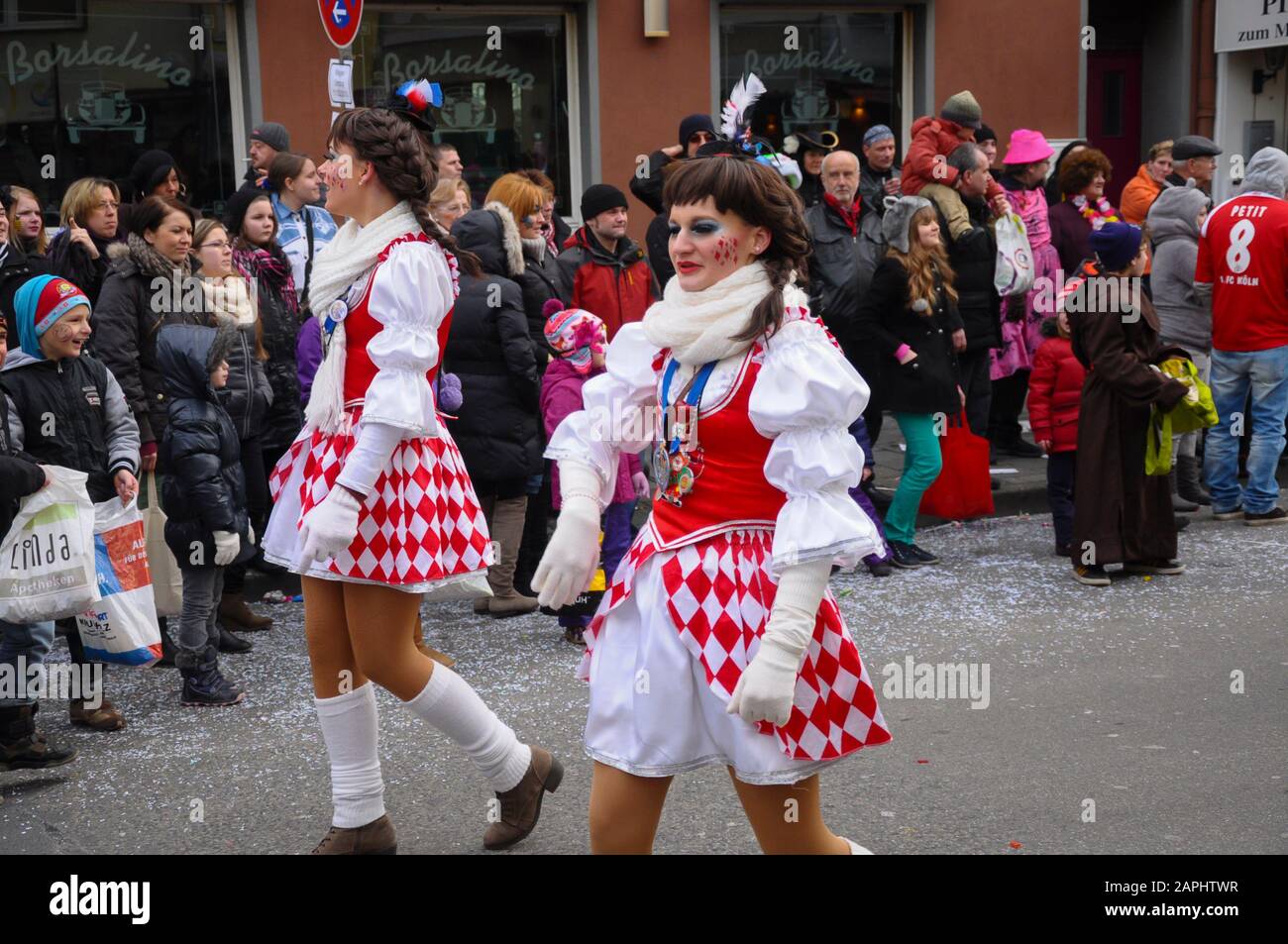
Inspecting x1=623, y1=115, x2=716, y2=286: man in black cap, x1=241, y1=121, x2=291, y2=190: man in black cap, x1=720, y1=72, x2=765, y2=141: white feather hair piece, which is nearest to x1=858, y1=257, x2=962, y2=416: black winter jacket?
x1=623, y1=115, x2=716, y2=286: man in black cap

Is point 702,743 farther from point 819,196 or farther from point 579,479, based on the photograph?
point 819,196

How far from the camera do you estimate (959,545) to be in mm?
8648

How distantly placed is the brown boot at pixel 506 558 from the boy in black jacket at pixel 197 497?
1467mm

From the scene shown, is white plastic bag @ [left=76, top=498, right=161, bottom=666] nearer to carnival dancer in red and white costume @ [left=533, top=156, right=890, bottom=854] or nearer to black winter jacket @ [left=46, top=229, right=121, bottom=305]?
black winter jacket @ [left=46, top=229, right=121, bottom=305]

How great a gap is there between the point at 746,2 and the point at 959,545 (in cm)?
608

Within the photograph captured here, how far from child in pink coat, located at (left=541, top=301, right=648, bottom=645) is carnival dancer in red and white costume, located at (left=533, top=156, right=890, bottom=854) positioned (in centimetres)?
321

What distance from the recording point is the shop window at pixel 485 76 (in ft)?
39.2

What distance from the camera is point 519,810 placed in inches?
180

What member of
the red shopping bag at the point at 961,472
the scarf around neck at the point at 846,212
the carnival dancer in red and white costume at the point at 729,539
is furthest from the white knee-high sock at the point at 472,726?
the scarf around neck at the point at 846,212

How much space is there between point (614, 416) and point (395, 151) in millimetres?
1356

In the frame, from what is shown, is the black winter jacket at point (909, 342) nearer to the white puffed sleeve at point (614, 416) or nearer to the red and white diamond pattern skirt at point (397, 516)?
the red and white diamond pattern skirt at point (397, 516)

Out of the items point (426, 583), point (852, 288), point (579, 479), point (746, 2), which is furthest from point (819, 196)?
point (579, 479)

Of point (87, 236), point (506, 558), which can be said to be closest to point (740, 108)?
point (506, 558)

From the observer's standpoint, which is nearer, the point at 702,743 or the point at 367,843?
the point at 702,743
